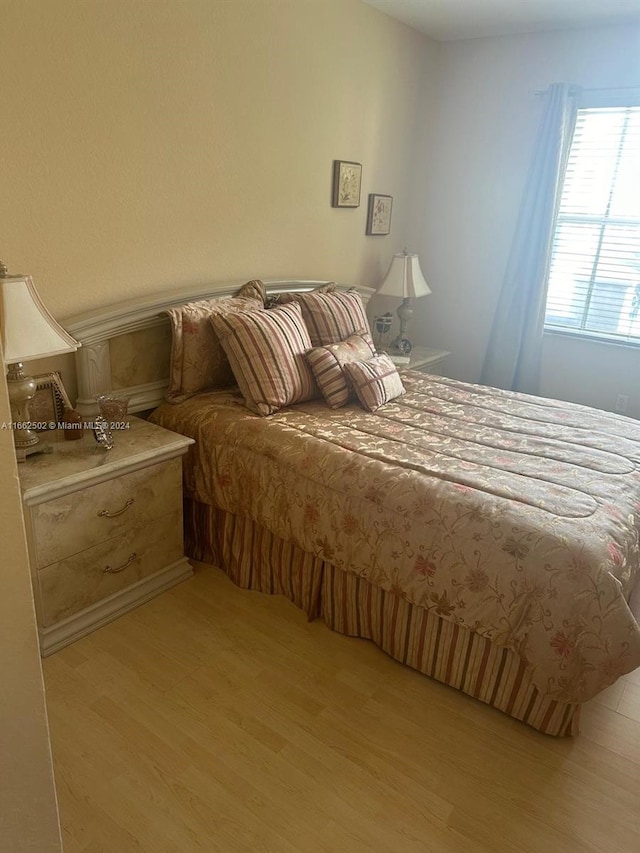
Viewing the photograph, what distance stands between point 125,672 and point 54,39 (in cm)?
216

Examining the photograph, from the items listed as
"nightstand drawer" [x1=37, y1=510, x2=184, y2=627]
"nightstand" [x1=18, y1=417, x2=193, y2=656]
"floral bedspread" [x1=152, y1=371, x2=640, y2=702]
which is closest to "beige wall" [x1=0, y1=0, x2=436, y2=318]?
"nightstand" [x1=18, y1=417, x2=193, y2=656]

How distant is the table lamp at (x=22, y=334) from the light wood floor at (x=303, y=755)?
0.88 m

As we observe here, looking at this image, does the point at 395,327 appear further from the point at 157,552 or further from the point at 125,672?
the point at 125,672

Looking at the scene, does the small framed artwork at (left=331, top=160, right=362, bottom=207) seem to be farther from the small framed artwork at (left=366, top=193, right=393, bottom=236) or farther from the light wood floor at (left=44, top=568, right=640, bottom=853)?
the light wood floor at (left=44, top=568, right=640, bottom=853)

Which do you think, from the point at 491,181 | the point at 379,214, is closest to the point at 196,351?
the point at 379,214

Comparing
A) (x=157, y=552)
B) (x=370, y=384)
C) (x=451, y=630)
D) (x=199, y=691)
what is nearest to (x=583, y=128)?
(x=370, y=384)

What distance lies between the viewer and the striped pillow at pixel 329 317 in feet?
9.63

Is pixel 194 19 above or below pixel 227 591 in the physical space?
above

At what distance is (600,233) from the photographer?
3.71 metres

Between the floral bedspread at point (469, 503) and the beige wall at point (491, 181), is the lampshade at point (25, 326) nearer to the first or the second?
the floral bedspread at point (469, 503)

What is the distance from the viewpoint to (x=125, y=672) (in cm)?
195

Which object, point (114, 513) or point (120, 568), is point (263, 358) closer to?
point (114, 513)

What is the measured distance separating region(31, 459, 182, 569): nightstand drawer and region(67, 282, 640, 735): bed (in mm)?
212

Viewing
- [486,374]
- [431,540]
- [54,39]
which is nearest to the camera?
[431,540]
